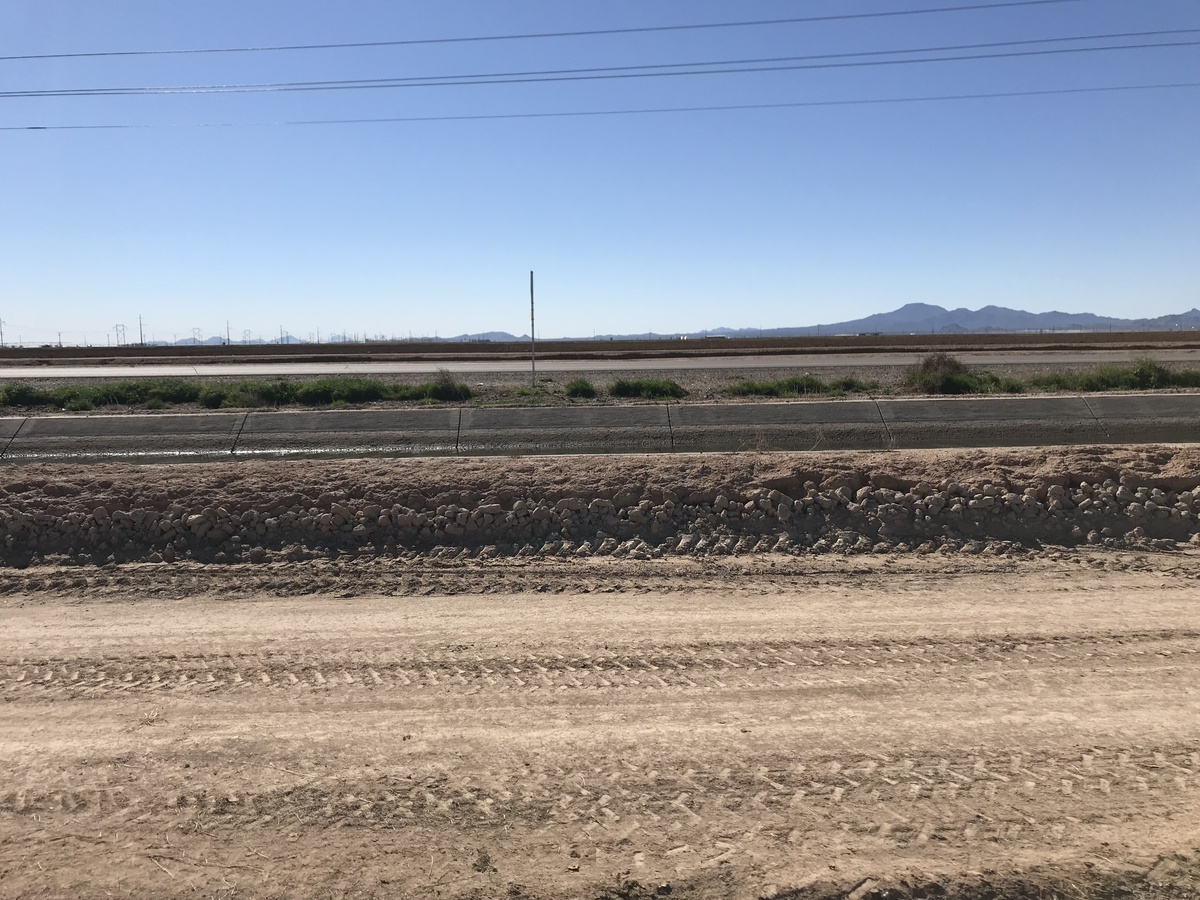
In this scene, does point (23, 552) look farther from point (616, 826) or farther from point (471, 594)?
point (616, 826)

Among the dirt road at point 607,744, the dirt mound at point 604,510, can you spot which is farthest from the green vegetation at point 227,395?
the dirt road at point 607,744

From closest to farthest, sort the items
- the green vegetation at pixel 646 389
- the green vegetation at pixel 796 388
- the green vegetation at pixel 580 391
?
the green vegetation at pixel 796 388
the green vegetation at pixel 580 391
the green vegetation at pixel 646 389

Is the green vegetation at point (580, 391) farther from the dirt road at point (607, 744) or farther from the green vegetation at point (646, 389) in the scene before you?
the dirt road at point (607, 744)

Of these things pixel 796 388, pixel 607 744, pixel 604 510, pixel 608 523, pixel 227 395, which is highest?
pixel 227 395

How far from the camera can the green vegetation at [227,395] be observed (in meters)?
22.5

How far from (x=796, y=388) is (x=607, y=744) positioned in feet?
64.4

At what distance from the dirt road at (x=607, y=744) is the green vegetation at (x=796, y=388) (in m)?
14.9

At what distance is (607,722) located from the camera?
18.1ft

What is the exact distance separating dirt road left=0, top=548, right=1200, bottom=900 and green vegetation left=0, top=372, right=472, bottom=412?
15.0 m

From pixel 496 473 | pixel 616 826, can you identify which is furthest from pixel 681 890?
pixel 496 473

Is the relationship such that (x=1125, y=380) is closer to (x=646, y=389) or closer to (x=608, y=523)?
→ (x=646, y=389)

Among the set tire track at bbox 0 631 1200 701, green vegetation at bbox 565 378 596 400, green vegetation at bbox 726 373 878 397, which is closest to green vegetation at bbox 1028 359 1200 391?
green vegetation at bbox 726 373 878 397

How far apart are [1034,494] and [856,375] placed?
19882 mm

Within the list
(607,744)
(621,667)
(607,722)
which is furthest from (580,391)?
(607,744)
